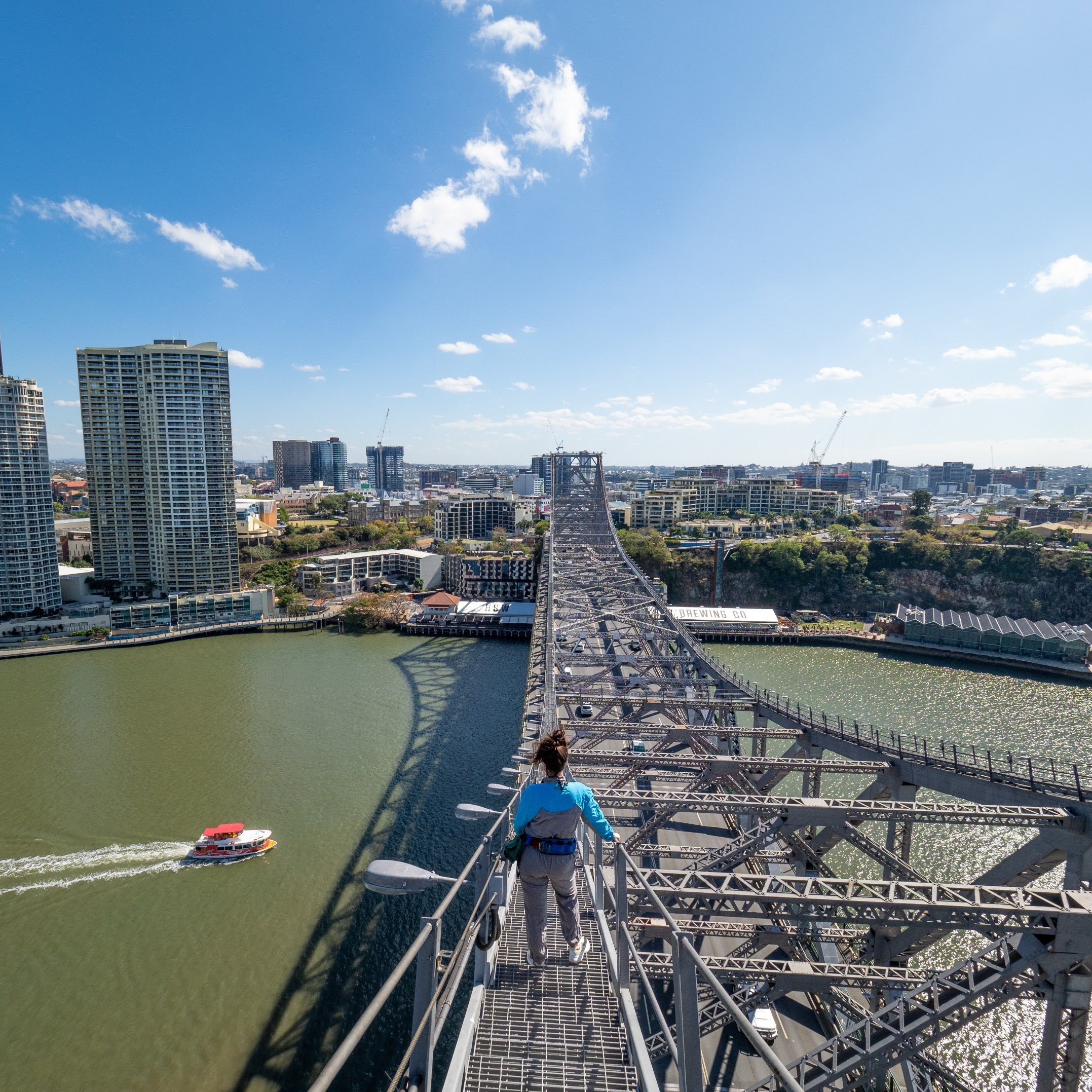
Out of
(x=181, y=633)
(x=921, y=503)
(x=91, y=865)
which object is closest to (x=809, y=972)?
(x=91, y=865)

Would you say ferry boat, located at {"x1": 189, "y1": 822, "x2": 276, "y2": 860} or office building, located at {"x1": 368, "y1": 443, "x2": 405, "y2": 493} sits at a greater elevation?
office building, located at {"x1": 368, "y1": 443, "x2": 405, "y2": 493}

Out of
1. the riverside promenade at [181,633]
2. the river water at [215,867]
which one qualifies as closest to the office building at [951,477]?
the riverside promenade at [181,633]

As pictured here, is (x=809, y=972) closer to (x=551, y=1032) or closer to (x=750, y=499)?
(x=551, y=1032)

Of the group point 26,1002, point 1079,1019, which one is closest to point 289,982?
point 26,1002

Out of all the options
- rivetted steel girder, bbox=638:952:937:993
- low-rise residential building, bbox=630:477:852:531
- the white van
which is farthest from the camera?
low-rise residential building, bbox=630:477:852:531

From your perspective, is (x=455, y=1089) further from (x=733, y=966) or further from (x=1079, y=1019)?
(x=1079, y=1019)

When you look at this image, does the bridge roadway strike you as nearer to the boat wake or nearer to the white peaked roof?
the boat wake

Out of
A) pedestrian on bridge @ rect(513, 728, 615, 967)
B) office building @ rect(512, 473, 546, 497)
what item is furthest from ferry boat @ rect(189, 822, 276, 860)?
office building @ rect(512, 473, 546, 497)
